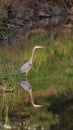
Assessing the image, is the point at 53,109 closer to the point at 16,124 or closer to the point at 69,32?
the point at 16,124

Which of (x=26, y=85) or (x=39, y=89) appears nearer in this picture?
Answer: (x=39, y=89)

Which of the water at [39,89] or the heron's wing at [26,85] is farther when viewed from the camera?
the heron's wing at [26,85]

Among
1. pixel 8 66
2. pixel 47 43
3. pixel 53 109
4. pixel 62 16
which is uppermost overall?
pixel 53 109

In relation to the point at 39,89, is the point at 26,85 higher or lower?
lower

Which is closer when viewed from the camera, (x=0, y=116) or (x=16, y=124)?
(x=16, y=124)

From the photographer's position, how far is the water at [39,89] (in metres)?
8.27

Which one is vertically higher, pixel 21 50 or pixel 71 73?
pixel 71 73

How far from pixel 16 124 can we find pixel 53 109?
1093 millimetres

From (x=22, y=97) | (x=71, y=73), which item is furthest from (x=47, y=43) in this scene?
(x=22, y=97)

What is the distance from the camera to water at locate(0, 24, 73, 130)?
8266mm

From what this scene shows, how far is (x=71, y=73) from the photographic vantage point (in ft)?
39.8

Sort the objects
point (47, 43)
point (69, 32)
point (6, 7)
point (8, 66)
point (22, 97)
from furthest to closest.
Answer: point (6, 7)
point (69, 32)
point (47, 43)
point (8, 66)
point (22, 97)

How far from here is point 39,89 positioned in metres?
10.6

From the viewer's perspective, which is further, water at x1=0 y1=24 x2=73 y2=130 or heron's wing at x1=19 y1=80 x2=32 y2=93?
heron's wing at x1=19 y1=80 x2=32 y2=93
